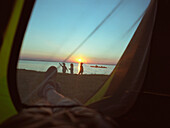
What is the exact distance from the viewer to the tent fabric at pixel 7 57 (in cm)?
68

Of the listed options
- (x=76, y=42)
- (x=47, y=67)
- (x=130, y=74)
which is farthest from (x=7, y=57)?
(x=130, y=74)

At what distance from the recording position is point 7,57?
71 cm

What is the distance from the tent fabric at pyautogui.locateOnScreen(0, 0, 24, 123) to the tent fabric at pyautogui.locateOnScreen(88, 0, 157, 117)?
625 millimetres

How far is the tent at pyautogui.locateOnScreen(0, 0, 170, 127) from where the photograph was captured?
0.70 m

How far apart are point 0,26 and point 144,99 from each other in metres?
1.44

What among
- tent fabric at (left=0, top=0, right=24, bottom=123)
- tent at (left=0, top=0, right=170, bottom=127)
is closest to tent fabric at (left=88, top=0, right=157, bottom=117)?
tent at (left=0, top=0, right=170, bottom=127)

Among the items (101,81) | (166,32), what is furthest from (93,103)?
(166,32)

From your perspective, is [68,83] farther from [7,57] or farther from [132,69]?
[132,69]

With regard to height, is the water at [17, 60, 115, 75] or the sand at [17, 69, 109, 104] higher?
the water at [17, 60, 115, 75]

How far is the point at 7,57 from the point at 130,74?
1.01 m

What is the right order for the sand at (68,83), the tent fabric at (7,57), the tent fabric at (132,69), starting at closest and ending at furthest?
the tent fabric at (7,57)
the sand at (68,83)
the tent fabric at (132,69)

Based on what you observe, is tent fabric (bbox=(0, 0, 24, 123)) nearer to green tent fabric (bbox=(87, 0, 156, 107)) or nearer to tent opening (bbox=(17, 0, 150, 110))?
tent opening (bbox=(17, 0, 150, 110))

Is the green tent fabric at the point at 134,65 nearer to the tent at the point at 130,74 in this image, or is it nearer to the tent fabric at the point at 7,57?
the tent at the point at 130,74

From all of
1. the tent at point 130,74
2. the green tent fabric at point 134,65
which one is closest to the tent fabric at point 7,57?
the tent at point 130,74
